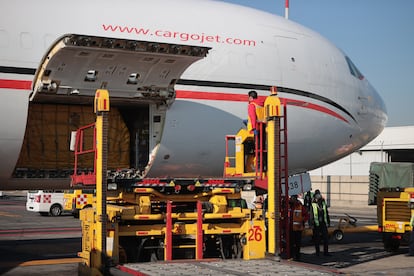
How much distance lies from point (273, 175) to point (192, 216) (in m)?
1.91

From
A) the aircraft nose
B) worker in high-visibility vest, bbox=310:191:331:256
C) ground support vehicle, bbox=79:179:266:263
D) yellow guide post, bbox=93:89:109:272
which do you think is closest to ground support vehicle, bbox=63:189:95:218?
worker in high-visibility vest, bbox=310:191:331:256

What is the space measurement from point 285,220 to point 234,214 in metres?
0.93

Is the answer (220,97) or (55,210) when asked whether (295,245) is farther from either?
(55,210)

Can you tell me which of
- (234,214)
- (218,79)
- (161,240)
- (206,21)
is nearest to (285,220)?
(234,214)

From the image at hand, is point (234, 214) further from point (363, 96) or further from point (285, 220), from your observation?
point (363, 96)

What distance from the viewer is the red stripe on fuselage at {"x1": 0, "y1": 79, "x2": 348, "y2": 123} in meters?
10.3

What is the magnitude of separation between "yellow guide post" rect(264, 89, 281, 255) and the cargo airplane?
69.7 inches

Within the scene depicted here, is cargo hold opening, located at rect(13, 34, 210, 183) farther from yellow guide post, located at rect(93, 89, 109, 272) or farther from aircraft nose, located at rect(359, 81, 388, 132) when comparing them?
aircraft nose, located at rect(359, 81, 388, 132)

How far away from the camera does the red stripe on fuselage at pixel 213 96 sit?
1033cm

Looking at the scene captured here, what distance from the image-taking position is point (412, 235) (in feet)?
49.1

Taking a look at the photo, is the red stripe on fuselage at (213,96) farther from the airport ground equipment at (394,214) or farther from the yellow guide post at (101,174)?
the airport ground equipment at (394,214)

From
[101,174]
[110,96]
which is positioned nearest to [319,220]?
[110,96]

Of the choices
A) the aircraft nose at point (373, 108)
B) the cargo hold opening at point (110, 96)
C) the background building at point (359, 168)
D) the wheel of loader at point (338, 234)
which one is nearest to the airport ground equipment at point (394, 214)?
the wheel of loader at point (338, 234)

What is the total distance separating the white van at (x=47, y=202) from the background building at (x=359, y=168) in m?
19.5
